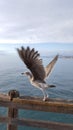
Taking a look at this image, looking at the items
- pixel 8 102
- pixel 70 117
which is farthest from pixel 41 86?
pixel 70 117

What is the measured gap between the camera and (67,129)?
15.2ft

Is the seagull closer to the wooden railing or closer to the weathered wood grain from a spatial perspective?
the wooden railing

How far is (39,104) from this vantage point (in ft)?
15.2

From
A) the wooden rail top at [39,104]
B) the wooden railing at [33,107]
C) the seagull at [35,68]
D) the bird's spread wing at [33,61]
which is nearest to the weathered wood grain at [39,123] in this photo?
the wooden railing at [33,107]

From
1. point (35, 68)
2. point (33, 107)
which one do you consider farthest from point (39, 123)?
point (35, 68)

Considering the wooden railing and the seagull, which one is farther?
the seagull

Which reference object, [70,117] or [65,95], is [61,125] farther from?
[65,95]

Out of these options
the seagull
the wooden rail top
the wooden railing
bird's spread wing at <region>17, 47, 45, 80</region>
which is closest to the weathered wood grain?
the wooden railing

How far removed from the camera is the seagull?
4898mm

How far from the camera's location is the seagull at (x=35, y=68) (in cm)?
490

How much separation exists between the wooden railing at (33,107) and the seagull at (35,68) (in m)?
0.23

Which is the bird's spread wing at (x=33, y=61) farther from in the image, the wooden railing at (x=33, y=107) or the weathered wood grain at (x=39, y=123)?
the weathered wood grain at (x=39, y=123)

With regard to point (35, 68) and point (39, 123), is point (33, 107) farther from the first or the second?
point (35, 68)

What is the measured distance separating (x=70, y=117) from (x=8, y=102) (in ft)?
33.4
